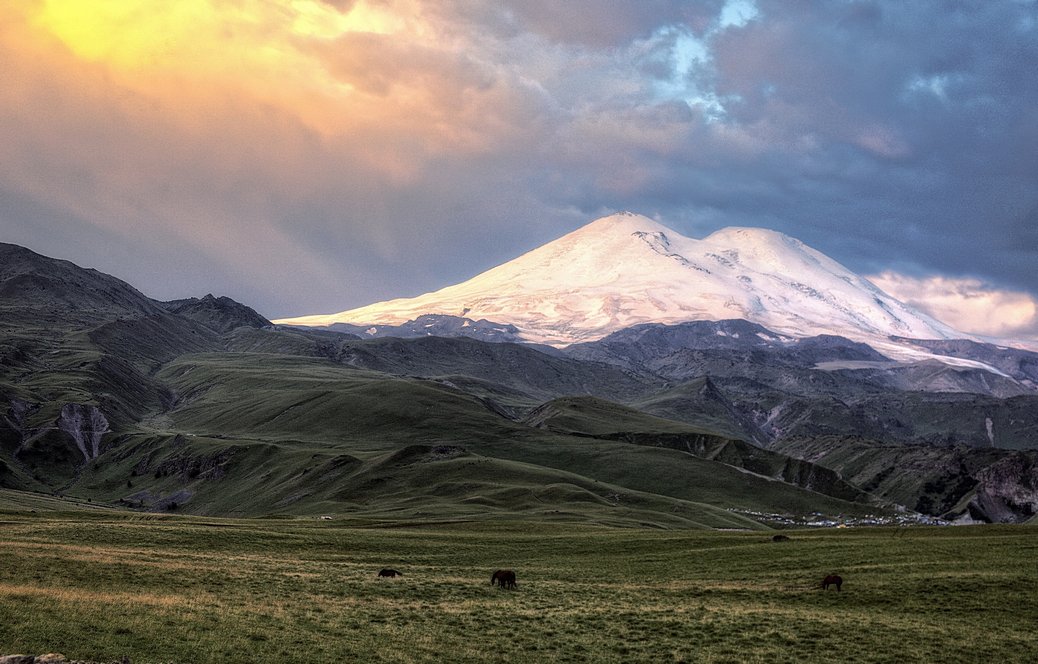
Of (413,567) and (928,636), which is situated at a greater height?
(928,636)

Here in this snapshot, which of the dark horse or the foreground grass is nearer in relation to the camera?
the foreground grass

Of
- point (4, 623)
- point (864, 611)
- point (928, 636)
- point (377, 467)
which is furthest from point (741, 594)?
point (377, 467)

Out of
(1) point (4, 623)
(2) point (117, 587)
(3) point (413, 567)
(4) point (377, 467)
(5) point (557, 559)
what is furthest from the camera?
(4) point (377, 467)

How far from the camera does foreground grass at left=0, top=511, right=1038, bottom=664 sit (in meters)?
32.7

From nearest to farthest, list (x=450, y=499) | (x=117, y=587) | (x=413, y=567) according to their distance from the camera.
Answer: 1. (x=117, y=587)
2. (x=413, y=567)
3. (x=450, y=499)

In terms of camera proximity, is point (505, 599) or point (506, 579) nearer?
point (505, 599)

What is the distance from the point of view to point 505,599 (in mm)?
44469

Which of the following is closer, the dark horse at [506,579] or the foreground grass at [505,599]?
the foreground grass at [505,599]

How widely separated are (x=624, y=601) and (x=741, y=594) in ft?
24.2

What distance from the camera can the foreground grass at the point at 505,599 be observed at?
1287 inches

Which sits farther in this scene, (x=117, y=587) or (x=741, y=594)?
(x=741, y=594)

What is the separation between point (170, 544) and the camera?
6156 centimetres

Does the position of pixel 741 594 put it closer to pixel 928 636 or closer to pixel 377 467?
pixel 928 636

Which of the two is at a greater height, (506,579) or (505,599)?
(506,579)
